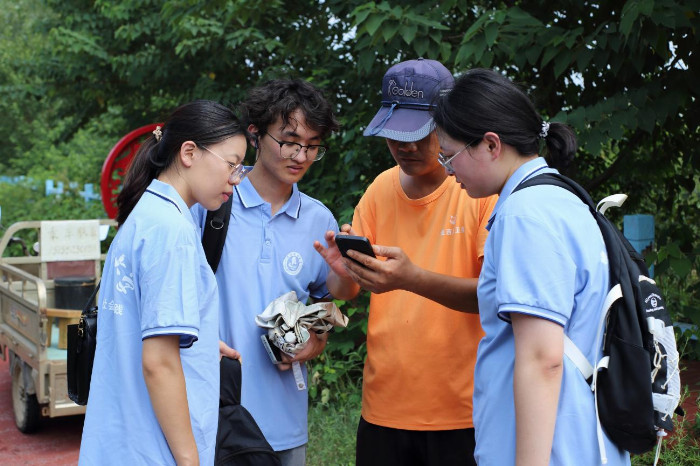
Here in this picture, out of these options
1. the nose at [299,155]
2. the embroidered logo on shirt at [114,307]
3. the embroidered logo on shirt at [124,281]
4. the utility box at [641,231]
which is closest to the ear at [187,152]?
the embroidered logo on shirt at [124,281]

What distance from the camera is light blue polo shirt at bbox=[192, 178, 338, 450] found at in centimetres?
286

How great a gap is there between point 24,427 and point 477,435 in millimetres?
5899

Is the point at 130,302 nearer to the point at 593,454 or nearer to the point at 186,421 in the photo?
the point at 186,421

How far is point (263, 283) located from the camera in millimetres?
2898

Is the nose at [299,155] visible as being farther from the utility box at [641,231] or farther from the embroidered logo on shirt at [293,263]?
the utility box at [641,231]

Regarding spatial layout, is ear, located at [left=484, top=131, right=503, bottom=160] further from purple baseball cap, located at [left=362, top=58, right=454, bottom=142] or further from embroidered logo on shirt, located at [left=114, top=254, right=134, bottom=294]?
embroidered logo on shirt, located at [left=114, top=254, right=134, bottom=294]

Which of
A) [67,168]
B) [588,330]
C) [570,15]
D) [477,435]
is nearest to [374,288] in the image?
[477,435]

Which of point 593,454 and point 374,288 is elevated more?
point 374,288

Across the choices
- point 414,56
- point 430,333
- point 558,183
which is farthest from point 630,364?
point 414,56

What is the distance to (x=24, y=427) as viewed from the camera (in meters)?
6.98

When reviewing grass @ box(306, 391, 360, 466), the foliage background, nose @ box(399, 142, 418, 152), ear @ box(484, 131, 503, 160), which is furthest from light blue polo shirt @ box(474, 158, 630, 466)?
grass @ box(306, 391, 360, 466)

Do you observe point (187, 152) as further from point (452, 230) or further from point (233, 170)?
point (452, 230)

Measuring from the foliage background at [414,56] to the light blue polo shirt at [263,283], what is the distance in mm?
1072

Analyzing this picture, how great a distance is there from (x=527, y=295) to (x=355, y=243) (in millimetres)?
866
